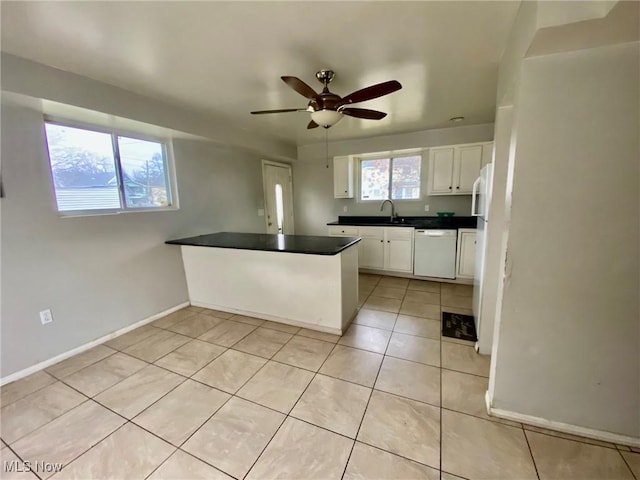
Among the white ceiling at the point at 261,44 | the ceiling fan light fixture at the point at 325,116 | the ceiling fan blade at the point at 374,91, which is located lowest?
the ceiling fan light fixture at the point at 325,116

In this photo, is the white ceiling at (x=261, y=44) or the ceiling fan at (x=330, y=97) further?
the ceiling fan at (x=330, y=97)

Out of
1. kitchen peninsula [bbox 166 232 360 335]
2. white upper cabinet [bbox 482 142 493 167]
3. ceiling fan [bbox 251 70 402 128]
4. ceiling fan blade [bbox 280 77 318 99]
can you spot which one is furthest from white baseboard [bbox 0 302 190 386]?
white upper cabinet [bbox 482 142 493 167]

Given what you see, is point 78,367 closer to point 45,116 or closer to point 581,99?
point 45,116

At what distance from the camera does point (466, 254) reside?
12.2ft

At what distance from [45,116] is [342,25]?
250 cm

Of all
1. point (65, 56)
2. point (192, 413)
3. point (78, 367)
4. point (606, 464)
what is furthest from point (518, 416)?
point (65, 56)

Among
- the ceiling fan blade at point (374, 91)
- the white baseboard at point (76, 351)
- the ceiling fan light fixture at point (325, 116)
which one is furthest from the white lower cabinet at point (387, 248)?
the white baseboard at point (76, 351)

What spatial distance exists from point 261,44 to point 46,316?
2728 mm

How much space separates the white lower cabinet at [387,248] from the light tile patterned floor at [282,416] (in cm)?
175

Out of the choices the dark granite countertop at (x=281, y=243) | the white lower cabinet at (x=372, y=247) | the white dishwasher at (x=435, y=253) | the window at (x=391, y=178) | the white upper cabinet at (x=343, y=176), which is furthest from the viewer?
the white upper cabinet at (x=343, y=176)

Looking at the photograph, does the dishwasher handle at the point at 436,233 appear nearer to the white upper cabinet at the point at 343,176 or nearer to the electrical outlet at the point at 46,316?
the white upper cabinet at the point at 343,176

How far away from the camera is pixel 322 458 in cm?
133

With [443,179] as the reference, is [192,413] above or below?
below

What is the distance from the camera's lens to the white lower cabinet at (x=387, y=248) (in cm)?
406
